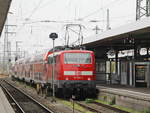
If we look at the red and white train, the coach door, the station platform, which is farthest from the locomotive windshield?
the coach door

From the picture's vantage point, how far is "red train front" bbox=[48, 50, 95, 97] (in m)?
18.6

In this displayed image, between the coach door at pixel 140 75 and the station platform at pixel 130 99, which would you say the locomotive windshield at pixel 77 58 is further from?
the coach door at pixel 140 75

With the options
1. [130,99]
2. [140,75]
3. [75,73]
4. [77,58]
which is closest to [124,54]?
[140,75]

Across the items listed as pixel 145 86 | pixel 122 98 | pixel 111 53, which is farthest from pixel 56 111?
pixel 111 53

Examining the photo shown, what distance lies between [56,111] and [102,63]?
13.5 m

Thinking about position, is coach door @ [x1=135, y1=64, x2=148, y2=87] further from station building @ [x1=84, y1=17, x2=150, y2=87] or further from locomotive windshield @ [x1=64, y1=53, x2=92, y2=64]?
locomotive windshield @ [x1=64, y1=53, x2=92, y2=64]

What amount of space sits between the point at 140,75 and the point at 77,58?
4693 mm

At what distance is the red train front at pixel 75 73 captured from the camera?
18.6m

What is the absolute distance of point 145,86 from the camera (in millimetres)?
21562

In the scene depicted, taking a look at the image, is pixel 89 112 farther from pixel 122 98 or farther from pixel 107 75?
pixel 107 75

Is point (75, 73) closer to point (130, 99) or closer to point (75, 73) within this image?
point (75, 73)

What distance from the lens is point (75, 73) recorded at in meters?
18.8

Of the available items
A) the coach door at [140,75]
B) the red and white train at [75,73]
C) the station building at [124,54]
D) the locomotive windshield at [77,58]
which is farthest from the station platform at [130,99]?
the coach door at [140,75]

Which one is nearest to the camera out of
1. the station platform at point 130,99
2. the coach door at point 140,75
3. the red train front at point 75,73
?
the station platform at point 130,99
